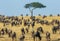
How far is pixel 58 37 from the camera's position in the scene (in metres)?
37.5

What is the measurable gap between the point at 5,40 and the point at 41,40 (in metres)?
3.84

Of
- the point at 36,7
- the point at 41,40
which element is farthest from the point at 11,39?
the point at 36,7

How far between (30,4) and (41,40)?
35935 mm

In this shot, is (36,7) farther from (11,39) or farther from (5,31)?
(11,39)

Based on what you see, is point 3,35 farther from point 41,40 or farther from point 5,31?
point 41,40

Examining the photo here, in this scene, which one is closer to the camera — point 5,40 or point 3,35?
point 5,40

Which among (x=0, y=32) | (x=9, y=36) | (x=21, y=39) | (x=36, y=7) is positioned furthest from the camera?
(x=36, y=7)

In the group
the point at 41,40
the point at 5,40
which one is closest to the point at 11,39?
the point at 5,40

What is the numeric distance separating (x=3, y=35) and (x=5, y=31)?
6.30 feet

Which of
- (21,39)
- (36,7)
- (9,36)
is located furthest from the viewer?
(36,7)

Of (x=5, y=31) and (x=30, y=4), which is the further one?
(x=30, y=4)

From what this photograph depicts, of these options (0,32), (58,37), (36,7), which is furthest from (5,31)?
(36,7)

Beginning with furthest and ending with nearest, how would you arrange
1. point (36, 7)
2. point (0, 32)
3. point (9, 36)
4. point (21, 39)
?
point (36, 7) < point (0, 32) < point (9, 36) < point (21, 39)

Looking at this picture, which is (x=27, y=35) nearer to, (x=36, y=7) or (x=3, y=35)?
(x=3, y=35)
